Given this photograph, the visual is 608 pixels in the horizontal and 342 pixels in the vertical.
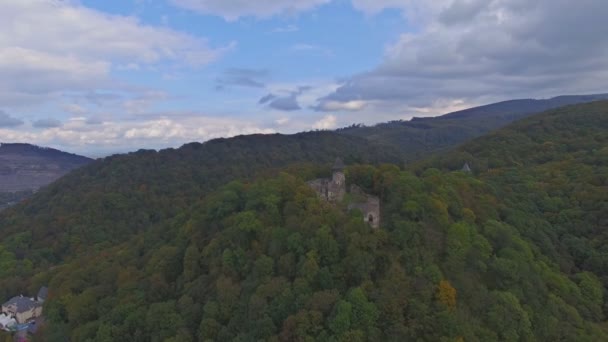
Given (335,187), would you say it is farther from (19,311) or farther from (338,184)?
(19,311)

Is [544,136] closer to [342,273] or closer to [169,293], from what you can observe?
[342,273]

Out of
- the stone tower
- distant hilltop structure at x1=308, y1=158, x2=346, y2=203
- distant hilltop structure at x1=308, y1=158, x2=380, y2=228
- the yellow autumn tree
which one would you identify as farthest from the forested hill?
the yellow autumn tree

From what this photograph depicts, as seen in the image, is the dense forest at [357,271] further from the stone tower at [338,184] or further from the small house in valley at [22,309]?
the small house in valley at [22,309]

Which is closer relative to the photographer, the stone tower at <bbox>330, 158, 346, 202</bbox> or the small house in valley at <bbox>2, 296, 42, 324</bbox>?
the stone tower at <bbox>330, 158, 346, 202</bbox>

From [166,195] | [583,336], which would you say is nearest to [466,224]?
[583,336]

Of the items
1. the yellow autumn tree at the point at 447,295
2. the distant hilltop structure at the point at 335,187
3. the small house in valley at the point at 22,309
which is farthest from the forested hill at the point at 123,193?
the yellow autumn tree at the point at 447,295

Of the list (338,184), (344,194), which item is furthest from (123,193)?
(344,194)

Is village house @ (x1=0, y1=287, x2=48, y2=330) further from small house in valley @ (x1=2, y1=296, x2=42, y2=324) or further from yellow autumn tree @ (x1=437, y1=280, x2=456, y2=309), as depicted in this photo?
yellow autumn tree @ (x1=437, y1=280, x2=456, y2=309)
